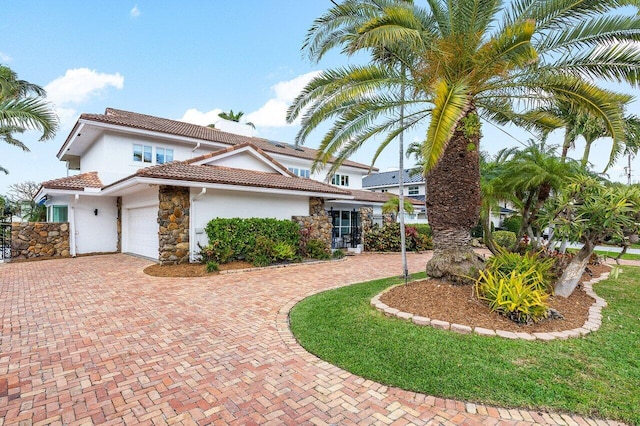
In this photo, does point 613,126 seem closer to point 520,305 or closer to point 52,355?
point 520,305

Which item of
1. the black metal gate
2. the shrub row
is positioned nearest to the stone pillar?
the shrub row

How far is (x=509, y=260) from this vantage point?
290 inches

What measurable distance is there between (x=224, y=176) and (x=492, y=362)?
1169cm

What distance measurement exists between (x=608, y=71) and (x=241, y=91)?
1666 cm

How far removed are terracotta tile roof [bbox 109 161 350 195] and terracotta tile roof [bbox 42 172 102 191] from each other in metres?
2.99

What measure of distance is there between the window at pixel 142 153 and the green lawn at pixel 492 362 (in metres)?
14.6

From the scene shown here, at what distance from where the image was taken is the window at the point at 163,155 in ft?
57.2

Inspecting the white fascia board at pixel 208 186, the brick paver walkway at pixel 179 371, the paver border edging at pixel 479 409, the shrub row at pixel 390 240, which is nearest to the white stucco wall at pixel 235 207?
the white fascia board at pixel 208 186

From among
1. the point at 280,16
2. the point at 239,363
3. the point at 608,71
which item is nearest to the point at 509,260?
the point at 608,71

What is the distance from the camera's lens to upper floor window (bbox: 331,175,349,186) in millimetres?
25094

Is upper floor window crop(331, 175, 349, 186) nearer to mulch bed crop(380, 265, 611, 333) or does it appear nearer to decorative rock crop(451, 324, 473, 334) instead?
mulch bed crop(380, 265, 611, 333)

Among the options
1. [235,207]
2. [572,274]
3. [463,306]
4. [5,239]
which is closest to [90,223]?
[5,239]

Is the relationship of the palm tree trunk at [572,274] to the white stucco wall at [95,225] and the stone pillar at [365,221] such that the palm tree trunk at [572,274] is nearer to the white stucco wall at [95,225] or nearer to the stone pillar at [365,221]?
the stone pillar at [365,221]

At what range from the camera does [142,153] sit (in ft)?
55.3
